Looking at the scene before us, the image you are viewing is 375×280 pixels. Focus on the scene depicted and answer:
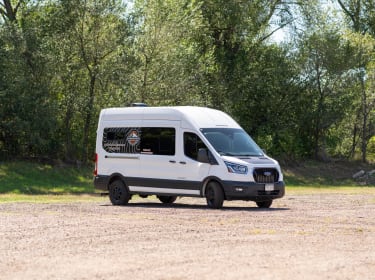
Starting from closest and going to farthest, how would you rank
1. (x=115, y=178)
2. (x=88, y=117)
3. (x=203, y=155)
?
(x=203, y=155)
(x=115, y=178)
(x=88, y=117)

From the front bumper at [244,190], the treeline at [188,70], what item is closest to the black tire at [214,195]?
the front bumper at [244,190]

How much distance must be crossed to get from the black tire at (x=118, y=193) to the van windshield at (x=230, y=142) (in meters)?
3.03

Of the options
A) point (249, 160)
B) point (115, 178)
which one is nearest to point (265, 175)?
point (249, 160)

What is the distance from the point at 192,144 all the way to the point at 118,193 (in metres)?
2.83

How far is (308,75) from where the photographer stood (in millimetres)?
53906

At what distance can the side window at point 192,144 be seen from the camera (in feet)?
82.3

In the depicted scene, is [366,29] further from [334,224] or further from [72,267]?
[72,267]

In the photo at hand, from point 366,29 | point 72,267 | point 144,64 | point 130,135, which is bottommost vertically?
point 72,267

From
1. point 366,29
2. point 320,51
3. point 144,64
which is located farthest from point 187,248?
point 366,29

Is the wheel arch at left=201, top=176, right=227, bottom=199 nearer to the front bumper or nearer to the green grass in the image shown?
the front bumper

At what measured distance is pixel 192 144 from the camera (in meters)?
25.2

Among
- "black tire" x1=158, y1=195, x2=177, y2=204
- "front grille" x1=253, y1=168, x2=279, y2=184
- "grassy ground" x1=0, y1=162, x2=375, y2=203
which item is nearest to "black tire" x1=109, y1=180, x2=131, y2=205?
"black tire" x1=158, y1=195, x2=177, y2=204

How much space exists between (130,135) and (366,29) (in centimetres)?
3721

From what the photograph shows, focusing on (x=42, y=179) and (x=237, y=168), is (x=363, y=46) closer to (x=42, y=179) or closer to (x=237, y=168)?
(x=42, y=179)
